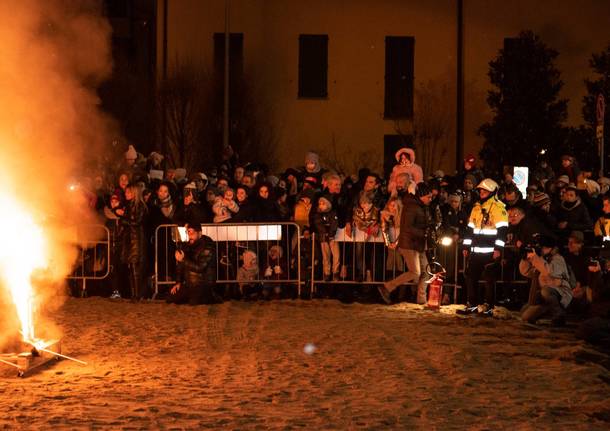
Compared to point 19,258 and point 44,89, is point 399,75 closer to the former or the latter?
point 44,89

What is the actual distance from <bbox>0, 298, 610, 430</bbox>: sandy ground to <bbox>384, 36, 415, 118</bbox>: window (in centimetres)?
1746

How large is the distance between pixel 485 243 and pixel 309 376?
583 cm

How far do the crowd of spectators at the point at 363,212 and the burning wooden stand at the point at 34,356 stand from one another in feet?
18.2

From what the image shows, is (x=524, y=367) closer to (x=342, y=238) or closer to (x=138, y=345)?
(x=138, y=345)

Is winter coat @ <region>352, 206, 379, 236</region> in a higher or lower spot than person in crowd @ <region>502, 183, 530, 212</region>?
lower

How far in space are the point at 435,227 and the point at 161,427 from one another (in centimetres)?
893

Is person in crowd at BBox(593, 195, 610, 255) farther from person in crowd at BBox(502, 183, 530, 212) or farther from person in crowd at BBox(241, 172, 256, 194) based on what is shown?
person in crowd at BBox(241, 172, 256, 194)

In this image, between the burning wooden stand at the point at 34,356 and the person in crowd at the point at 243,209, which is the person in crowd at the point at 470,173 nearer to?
the person in crowd at the point at 243,209

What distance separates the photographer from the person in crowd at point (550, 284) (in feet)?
49.8

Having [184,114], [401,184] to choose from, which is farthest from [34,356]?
[184,114]

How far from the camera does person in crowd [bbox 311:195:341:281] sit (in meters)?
17.7

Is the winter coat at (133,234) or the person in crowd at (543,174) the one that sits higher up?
the person in crowd at (543,174)

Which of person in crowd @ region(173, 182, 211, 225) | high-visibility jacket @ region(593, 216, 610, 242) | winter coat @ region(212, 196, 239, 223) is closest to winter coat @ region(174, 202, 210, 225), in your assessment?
person in crowd @ region(173, 182, 211, 225)

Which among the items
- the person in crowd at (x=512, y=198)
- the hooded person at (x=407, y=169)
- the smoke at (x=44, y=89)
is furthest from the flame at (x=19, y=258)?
the person in crowd at (x=512, y=198)
